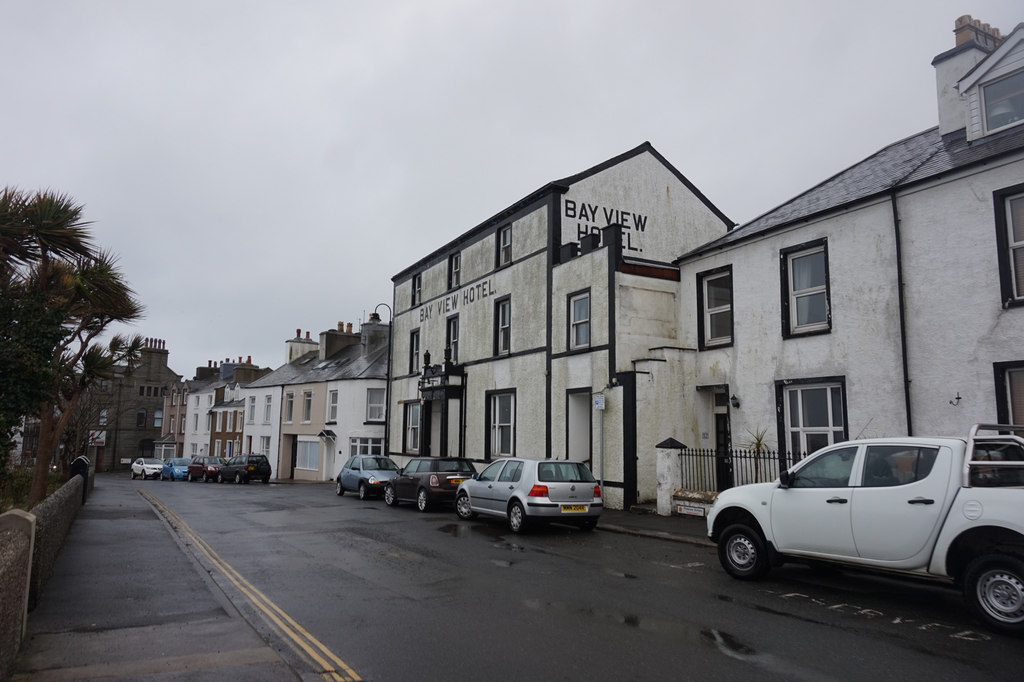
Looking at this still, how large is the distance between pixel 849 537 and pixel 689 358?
10217 millimetres

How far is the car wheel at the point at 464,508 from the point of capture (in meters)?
15.9

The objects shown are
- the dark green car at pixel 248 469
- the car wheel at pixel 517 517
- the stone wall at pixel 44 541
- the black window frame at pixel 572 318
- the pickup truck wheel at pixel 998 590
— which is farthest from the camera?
the dark green car at pixel 248 469

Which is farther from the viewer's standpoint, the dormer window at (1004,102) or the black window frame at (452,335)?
the black window frame at (452,335)

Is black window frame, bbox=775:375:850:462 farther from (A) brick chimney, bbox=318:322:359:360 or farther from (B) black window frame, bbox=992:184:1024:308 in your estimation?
(A) brick chimney, bbox=318:322:359:360

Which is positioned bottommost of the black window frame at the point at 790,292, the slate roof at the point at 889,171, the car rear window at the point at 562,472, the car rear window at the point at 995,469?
the car rear window at the point at 562,472

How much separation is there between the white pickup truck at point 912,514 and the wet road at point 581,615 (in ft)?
1.45

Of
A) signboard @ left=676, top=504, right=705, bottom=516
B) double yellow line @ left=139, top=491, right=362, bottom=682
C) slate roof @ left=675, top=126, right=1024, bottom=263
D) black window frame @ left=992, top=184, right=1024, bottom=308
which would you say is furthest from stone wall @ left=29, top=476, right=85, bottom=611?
slate roof @ left=675, top=126, right=1024, bottom=263

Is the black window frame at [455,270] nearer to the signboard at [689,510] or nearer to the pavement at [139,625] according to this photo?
the signboard at [689,510]

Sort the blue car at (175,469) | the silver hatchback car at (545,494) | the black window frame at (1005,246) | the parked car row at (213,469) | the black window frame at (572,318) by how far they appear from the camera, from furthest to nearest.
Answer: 1. the blue car at (175,469)
2. the parked car row at (213,469)
3. the black window frame at (572,318)
4. the silver hatchback car at (545,494)
5. the black window frame at (1005,246)

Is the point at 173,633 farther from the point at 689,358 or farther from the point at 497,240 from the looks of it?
the point at 497,240

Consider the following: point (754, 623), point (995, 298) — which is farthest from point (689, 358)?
point (754, 623)

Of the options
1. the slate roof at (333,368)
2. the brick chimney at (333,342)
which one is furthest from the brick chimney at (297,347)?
the brick chimney at (333,342)

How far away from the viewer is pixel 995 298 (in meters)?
11.5

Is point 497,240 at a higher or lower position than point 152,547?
higher
